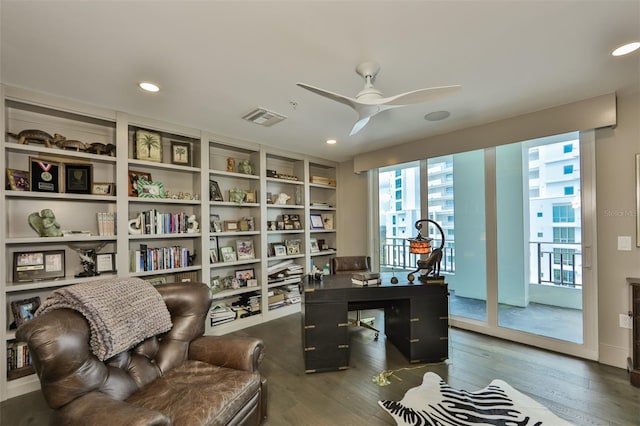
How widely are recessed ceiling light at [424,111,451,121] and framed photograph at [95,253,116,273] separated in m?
3.64

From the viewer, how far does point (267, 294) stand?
4090 mm

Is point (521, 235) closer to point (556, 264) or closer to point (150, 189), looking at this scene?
point (556, 264)

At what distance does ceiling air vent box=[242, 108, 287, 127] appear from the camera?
2871 mm

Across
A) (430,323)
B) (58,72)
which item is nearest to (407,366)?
(430,323)

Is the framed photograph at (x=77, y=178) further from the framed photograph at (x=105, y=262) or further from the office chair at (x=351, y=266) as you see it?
the office chair at (x=351, y=266)

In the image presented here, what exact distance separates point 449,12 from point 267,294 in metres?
3.75

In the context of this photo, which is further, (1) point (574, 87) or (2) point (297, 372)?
(2) point (297, 372)

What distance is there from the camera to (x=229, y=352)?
6.24 ft

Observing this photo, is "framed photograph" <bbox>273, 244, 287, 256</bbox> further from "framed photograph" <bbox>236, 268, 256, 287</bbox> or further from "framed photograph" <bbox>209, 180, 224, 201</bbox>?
"framed photograph" <bbox>209, 180, 224, 201</bbox>

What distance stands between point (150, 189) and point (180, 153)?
1.91 ft

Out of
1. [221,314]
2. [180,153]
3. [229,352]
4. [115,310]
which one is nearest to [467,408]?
[229,352]

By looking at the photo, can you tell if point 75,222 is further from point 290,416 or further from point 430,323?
point 430,323

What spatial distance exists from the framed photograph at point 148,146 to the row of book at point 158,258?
1001 millimetres

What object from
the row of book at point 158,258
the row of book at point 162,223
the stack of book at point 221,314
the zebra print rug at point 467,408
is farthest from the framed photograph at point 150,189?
the zebra print rug at point 467,408
